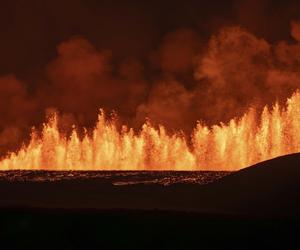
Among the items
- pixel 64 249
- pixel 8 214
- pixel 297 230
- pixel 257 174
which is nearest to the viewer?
pixel 64 249

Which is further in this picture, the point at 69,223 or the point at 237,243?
the point at 69,223

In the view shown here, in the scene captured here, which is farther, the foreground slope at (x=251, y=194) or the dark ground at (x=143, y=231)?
the foreground slope at (x=251, y=194)

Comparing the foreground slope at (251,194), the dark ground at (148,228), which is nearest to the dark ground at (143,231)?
the dark ground at (148,228)

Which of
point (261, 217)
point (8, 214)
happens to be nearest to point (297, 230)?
point (261, 217)

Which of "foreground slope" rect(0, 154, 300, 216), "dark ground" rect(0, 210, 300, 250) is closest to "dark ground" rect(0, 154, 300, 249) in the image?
"dark ground" rect(0, 210, 300, 250)

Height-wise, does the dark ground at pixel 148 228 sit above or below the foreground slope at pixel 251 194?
below

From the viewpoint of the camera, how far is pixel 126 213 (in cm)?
5244

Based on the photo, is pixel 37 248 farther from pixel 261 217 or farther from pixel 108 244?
pixel 261 217

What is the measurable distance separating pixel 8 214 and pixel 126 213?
8.94 m

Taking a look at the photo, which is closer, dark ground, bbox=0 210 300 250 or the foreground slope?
dark ground, bbox=0 210 300 250

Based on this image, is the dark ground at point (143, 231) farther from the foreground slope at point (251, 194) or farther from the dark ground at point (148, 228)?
the foreground slope at point (251, 194)

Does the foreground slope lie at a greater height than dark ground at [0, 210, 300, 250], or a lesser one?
greater

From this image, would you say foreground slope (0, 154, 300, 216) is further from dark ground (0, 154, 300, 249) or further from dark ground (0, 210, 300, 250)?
dark ground (0, 210, 300, 250)

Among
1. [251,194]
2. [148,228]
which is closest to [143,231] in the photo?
[148,228]
